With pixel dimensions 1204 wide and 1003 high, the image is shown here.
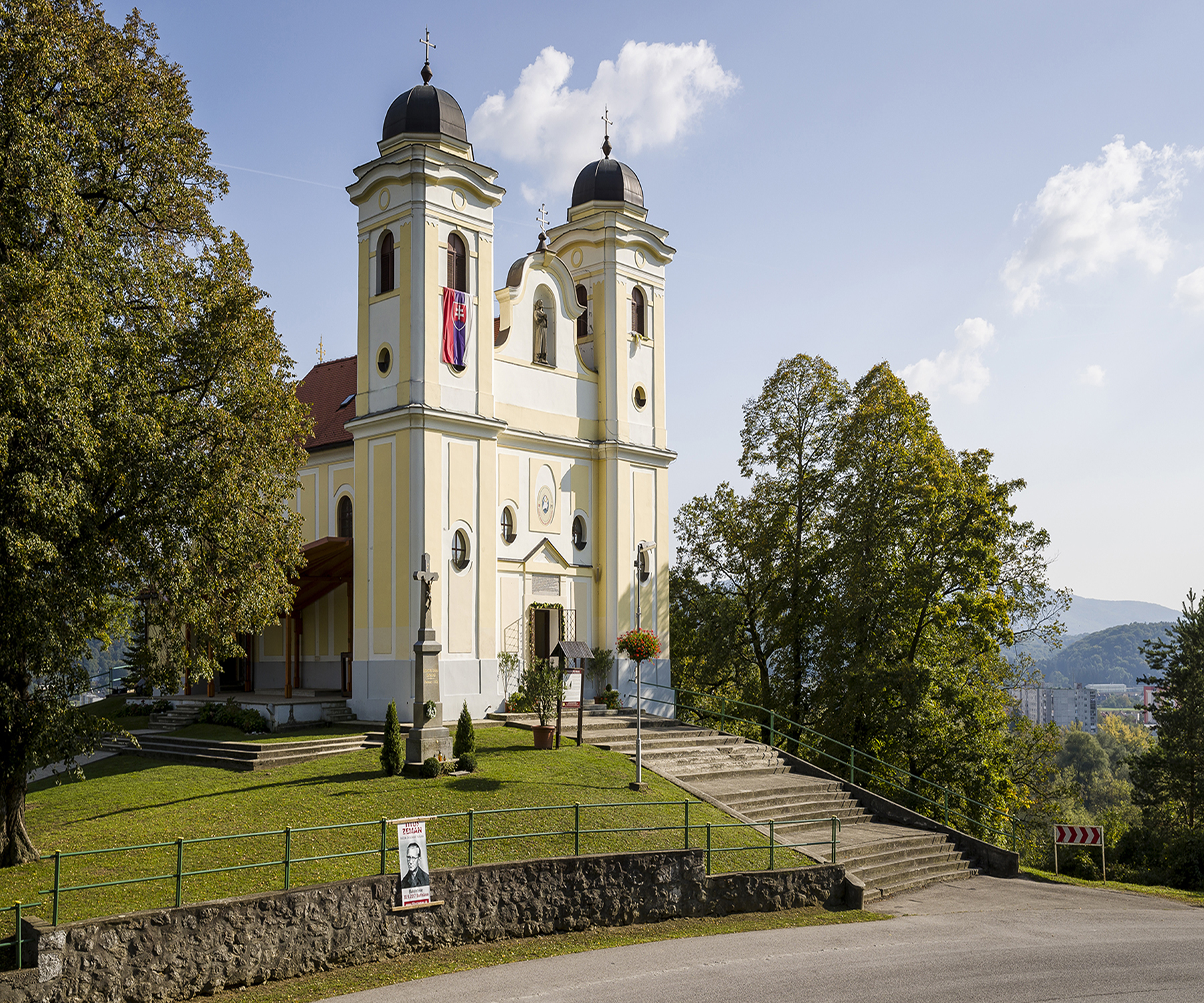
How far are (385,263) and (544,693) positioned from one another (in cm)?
1209

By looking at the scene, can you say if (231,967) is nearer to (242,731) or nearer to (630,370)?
(242,731)

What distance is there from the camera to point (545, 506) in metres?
28.8

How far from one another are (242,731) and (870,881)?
14125 millimetres

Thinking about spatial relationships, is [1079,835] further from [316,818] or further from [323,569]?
[323,569]

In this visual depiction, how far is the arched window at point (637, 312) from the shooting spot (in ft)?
104

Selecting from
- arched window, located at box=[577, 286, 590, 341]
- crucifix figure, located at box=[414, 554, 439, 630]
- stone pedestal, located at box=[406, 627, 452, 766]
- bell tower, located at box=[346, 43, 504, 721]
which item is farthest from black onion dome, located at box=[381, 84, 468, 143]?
stone pedestal, located at box=[406, 627, 452, 766]

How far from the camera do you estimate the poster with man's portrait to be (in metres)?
13.5

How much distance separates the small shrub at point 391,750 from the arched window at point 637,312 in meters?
16.0

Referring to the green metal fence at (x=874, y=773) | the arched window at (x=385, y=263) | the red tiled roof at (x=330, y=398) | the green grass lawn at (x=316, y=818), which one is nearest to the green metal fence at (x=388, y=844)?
the green grass lawn at (x=316, y=818)

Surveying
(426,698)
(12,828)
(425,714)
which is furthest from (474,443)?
(12,828)

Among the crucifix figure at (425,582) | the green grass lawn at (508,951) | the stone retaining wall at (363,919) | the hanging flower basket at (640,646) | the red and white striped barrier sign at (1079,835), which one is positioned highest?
the crucifix figure at (425,582)

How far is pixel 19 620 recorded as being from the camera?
1351 cm

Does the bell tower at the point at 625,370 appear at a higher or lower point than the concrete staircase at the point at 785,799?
higher

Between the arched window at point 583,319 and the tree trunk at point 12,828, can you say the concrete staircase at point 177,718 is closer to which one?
the tree trunk at point 12,828
